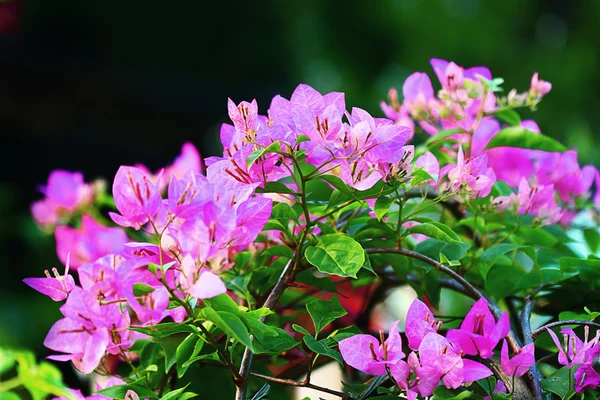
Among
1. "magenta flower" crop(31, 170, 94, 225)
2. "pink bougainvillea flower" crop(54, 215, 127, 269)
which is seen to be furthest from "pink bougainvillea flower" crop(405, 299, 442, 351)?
"magenta flower" crop(31, 170, 94, 225)

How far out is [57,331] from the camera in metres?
0.43

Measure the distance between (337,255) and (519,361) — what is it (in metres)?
0.11

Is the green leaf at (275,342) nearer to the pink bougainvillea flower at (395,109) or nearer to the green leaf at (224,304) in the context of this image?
the green leaf at (224,304)

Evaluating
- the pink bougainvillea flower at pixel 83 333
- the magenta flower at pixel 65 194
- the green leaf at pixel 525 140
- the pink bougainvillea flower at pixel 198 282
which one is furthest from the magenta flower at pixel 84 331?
the magenta flower at pixel 65 194

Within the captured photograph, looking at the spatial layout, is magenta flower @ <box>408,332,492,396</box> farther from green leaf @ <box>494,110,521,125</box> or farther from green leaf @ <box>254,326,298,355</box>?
green leaf @ <box>494,110,521,125</box>

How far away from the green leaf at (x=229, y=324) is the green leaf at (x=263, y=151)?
0.08m

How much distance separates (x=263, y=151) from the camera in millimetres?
362

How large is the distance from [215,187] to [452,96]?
287 millimetres

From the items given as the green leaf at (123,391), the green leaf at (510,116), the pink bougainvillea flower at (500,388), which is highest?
the green leaf at (510,116)

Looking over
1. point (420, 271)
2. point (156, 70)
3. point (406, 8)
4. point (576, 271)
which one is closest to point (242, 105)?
point (420, 271)

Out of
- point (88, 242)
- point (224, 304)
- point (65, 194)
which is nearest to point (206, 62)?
point (65, 194)

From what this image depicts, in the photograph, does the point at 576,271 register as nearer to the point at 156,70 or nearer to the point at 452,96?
the point at 452,96

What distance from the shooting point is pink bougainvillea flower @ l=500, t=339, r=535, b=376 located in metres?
0.37

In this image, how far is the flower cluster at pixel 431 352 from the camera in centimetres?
36
